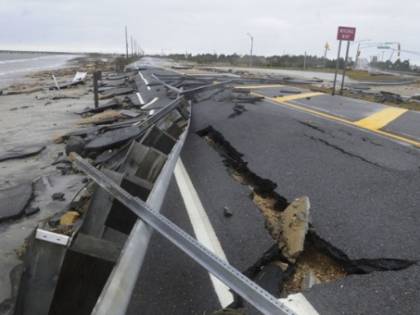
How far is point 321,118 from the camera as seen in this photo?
888 cm

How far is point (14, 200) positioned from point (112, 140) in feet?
8.32

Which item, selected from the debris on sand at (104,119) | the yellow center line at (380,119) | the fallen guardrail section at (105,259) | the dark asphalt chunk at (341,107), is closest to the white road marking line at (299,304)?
the fallen guardrail section at (105,259)

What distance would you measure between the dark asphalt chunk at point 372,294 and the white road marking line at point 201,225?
2.07 feet

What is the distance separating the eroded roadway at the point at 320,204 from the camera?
2.93m

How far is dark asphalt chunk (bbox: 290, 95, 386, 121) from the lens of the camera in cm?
964

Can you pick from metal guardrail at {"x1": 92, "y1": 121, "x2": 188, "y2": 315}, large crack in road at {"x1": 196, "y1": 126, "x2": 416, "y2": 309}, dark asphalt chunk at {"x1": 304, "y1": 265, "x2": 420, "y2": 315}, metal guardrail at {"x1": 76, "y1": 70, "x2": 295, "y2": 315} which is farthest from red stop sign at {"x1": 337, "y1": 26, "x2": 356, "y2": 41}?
metal guardrail at {"x1": 92, "y1": 121, "x2": 188, "y2": 315}

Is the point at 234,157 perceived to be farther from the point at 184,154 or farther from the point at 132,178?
the point at 132,178

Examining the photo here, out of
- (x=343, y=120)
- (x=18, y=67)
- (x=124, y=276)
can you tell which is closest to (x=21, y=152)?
(x=343, y=120)

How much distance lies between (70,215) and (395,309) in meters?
3.80

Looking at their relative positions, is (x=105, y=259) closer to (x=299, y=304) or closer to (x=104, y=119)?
(x=299, y=304)

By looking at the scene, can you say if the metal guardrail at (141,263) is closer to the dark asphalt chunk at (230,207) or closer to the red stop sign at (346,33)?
the dark asphalt chunk at (230,207)

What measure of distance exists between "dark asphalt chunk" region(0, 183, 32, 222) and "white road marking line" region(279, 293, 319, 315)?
12.9 feet

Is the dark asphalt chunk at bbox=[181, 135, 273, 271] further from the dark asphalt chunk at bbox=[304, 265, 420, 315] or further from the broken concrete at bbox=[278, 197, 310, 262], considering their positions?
the dark asphalt chunk at bbox=[304, 265, 420, 315]

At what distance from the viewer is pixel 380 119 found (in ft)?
29.8
